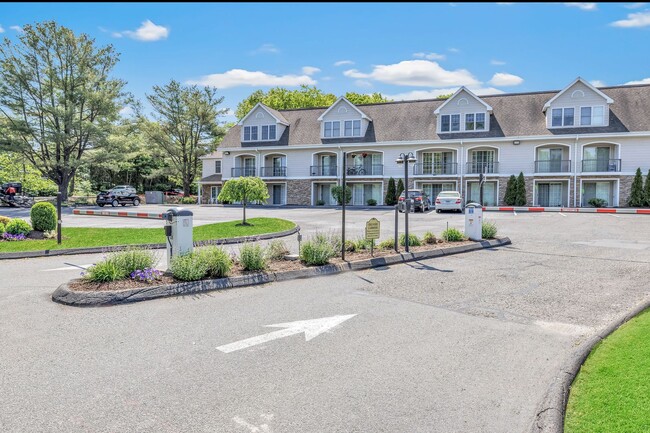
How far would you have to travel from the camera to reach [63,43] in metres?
37.1

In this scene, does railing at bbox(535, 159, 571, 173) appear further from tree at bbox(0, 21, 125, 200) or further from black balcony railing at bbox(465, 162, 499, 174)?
tree at bbox(0, 21, 125, 200)

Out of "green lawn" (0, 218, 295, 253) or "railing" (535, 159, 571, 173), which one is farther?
"railing" (535, 159, 571, 173)

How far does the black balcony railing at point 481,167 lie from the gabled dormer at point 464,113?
8.98ft

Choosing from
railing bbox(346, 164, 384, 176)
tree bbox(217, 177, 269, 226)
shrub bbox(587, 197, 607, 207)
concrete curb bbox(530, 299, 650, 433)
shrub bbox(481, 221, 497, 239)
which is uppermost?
railing bbox(346, 164, 384, 176)

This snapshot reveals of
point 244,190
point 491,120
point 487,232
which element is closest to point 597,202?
point 491,120

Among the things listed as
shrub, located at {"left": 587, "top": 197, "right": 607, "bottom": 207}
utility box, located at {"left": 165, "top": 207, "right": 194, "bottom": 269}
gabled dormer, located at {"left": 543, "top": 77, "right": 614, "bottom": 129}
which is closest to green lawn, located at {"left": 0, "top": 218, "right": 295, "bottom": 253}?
utility box, located at {"left": 165, "top": 207, "right": 194, "bottom": 269}

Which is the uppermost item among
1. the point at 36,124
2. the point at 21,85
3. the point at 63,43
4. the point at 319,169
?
the point at 63,43

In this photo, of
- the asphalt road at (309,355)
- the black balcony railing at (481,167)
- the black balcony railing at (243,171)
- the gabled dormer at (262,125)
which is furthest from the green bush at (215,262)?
the black balcony railing at (243,171)

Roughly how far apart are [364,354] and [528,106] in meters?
36.9

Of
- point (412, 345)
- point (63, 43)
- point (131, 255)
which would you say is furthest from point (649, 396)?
point (63, 43)

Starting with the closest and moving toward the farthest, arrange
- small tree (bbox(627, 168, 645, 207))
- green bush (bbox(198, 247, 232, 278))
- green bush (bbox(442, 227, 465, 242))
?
green bush (bbox(198, 247, 232, 278)) < green bush (bbox(442, 227, 465, 242)) < small tree (bbox(627, 168, 645, 207))

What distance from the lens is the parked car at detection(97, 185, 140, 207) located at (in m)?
36.4

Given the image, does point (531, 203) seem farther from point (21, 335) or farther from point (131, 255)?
point (21, 335)

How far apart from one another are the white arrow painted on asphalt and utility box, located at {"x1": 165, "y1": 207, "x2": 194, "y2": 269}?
3.23 metres
